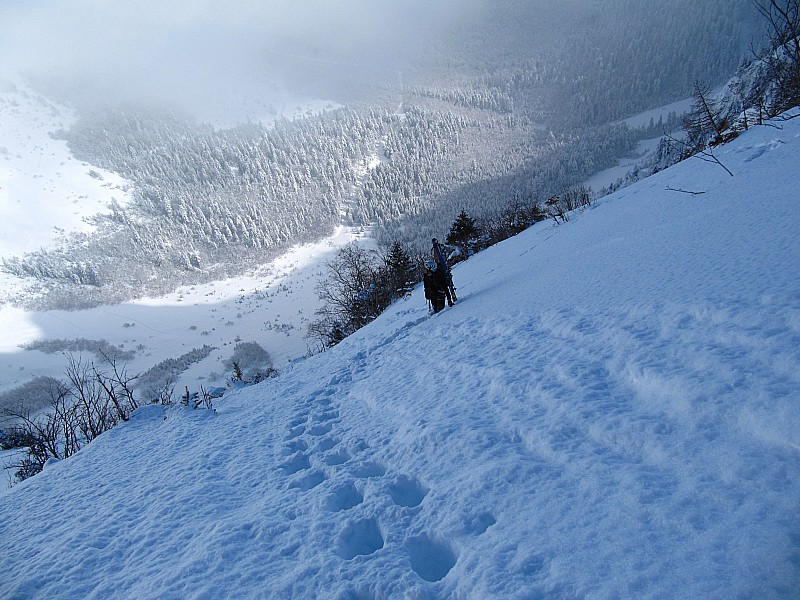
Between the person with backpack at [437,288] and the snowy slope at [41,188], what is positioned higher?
the snowy slope at [41,188]

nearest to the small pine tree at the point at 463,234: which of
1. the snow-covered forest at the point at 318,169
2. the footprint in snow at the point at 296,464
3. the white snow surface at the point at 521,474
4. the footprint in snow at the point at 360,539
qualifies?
the white snow surface at the point at 521,474

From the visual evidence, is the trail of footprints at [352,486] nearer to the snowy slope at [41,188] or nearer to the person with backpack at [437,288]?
the person with backpack at [437,288]

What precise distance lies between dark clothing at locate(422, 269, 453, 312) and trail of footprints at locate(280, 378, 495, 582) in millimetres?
5539

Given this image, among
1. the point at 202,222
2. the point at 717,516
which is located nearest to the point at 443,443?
the point at 717,516

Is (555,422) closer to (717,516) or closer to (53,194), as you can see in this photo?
(717,516)

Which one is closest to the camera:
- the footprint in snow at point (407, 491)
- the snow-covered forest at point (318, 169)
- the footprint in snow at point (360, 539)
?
the footprint in snow at point (360, 539)

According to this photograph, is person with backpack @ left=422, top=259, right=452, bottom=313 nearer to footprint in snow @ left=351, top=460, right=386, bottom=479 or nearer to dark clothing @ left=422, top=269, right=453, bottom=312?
dark clothing @ left=422, top=269, right=453, bottom=312

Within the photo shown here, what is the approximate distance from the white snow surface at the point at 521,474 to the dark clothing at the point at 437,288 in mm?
4355

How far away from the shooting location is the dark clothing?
9.95 meters

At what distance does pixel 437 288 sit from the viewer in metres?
9.95

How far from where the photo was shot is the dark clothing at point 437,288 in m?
9.95

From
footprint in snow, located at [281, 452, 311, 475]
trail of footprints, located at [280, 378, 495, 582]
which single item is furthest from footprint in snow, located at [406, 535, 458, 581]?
footprint in snow, located at [281, 452, 311, 475]

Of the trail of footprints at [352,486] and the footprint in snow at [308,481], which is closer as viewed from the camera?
the trail of footprints at [352,486]

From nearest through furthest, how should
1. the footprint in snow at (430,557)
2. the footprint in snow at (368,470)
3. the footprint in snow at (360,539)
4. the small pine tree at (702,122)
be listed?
the footprint in snow at (430,557), the footprint in snow at (360,539), the footprint in snow at (368,470), the small pine tree at (702,122)
